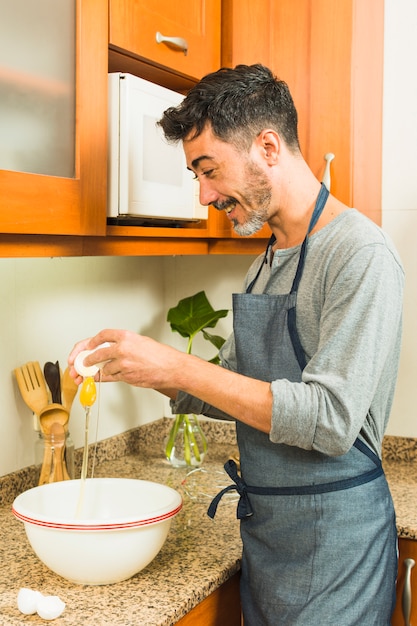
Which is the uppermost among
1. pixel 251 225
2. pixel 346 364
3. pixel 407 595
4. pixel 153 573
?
pixel 251 225

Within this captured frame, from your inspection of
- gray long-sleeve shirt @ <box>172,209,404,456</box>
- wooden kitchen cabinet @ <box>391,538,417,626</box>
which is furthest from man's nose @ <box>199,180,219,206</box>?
wooden kitchen cabinet @ <box>391,538,417,626</box>

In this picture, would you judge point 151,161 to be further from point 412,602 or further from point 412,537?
point 412,602

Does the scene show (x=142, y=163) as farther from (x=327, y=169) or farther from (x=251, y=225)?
(x=327, y=169)

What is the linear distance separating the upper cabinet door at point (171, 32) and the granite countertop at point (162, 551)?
0.98 meters

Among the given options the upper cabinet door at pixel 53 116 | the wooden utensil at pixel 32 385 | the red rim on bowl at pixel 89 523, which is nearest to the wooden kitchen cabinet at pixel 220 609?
the red rim on bowl at pixel 89 523

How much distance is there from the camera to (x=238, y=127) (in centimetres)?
145

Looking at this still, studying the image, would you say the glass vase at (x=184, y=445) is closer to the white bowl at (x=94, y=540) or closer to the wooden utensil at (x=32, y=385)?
the wooden utensil at (x=32, y=385)

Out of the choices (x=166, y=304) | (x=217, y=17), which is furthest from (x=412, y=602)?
(x=217, y=17)

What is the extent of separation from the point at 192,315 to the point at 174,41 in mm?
823

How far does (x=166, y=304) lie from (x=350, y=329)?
137 cm

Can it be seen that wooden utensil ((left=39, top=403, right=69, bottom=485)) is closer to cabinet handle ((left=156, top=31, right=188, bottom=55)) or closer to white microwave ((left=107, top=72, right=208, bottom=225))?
white microwave ((left=107, top=72, right=208, bottom=225))

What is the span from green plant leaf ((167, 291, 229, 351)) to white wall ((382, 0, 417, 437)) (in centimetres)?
51

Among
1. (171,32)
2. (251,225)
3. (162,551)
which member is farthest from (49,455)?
(171,32)

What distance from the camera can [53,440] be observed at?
1.84 meters
